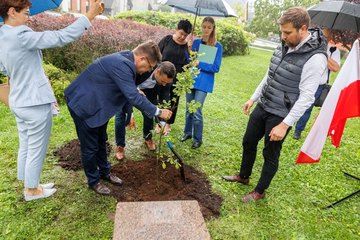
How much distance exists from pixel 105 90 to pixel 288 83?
73.9 inches

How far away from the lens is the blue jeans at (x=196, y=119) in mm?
4910

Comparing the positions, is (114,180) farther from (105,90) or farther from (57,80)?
(57,80)

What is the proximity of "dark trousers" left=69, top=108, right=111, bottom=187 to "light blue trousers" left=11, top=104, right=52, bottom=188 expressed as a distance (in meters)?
0.29

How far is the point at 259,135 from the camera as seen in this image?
12.5 ft

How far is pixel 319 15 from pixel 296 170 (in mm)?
2798

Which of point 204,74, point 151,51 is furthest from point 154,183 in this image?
point 204,74

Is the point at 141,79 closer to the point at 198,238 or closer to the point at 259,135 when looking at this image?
the point at 259,135

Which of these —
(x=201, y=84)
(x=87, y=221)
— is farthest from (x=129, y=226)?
(x=201, y=84)

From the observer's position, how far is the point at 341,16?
533 centimetres

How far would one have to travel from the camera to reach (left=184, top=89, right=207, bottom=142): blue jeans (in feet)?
16.1

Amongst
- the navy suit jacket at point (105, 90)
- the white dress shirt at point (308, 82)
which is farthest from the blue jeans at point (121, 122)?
the white dress shirt at point (308, 82)

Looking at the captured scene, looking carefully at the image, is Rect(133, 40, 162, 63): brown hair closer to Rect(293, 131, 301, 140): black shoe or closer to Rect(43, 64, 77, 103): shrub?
Rect(43, 64, 77, 103): shrub

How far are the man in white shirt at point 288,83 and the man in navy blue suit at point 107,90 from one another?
45.4 inches

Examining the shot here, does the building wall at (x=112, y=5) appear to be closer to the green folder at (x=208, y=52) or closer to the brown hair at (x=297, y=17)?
the green folder at (x=208, y=52)
